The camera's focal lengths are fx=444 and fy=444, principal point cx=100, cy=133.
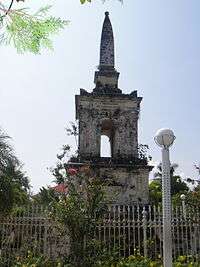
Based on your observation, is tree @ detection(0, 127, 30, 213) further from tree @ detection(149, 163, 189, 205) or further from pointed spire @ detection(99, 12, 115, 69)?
tree @ detection(149, 163, 189, 205)

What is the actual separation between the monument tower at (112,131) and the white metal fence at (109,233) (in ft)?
9.03

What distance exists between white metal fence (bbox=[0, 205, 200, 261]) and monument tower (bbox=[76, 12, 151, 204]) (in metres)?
2.75

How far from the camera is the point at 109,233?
12.7 metres

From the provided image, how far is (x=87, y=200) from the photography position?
11.6 meters

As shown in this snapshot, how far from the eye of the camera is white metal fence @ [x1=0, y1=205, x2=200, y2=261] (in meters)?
12.7

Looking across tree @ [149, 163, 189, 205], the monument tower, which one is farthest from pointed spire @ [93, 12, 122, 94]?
tree @ [149, 163, 189, 205]

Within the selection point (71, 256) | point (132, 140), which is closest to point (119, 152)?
point (132, 140)

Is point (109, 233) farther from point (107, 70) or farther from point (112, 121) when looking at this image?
point (107, 70)

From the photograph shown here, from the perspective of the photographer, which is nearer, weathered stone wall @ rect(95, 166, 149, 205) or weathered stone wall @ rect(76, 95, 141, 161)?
weathered stone wall @ rect(95, 166, 149, 205)

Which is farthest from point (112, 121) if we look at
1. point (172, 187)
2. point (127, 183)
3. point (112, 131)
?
point (172, 187)

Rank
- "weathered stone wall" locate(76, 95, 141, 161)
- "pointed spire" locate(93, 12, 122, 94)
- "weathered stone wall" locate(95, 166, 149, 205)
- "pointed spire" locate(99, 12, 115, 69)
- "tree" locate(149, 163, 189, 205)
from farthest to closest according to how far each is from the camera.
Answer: "tree" locate(149, 163, 189, 205)
"pointed spire" locate(99, 12, 115, 69)
"pointed spire" locate(93, 12, 122, 94)
"weathered stone wall" locate(76, 95, 141, 161)
"weathered stone wall" locate(95, 166, 149, 205)

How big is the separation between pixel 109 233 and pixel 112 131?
665 centimetres

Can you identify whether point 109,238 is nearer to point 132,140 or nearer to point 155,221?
point 155,221

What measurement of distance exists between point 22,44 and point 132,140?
45.9ft
